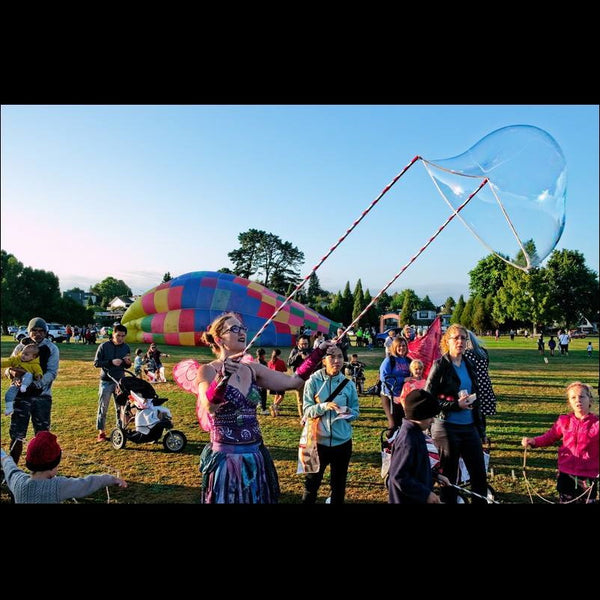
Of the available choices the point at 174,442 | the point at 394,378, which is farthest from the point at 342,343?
the point at 174,442

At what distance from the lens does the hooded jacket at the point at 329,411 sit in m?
4.17

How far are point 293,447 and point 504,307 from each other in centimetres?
4833

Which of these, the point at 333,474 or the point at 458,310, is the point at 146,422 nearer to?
the point at 333,474

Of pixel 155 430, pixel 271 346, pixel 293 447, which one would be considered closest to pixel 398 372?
pixel 293 447

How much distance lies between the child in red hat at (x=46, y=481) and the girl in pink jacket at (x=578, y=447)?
3448mm

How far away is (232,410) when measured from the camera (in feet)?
10.0

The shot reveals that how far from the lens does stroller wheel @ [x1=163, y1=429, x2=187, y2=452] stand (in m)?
6.78

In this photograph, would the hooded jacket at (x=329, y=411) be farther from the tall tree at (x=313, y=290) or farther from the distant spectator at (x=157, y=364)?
the tall tree at (x=313, y=290)

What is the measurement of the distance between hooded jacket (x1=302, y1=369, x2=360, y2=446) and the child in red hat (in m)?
1.84

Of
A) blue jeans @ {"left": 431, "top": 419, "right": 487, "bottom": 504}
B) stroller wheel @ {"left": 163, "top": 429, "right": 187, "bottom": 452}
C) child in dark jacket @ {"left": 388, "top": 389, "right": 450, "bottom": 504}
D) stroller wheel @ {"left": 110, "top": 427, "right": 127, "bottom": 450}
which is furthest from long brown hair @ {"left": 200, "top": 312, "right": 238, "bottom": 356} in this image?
stroller wheel @ {"left": 110, "top": 427, "right": 127, "bottom": 450}

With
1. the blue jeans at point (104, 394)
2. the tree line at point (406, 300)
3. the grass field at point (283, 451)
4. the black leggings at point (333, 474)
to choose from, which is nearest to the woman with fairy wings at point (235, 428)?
the black leggings at point (333, 474)

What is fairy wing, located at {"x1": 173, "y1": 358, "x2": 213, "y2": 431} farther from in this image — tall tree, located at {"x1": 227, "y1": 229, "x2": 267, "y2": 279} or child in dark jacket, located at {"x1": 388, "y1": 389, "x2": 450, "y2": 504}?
tall tree, located at {"x1": 227, "y1": 229, "x2": 267, "y2": 279}
